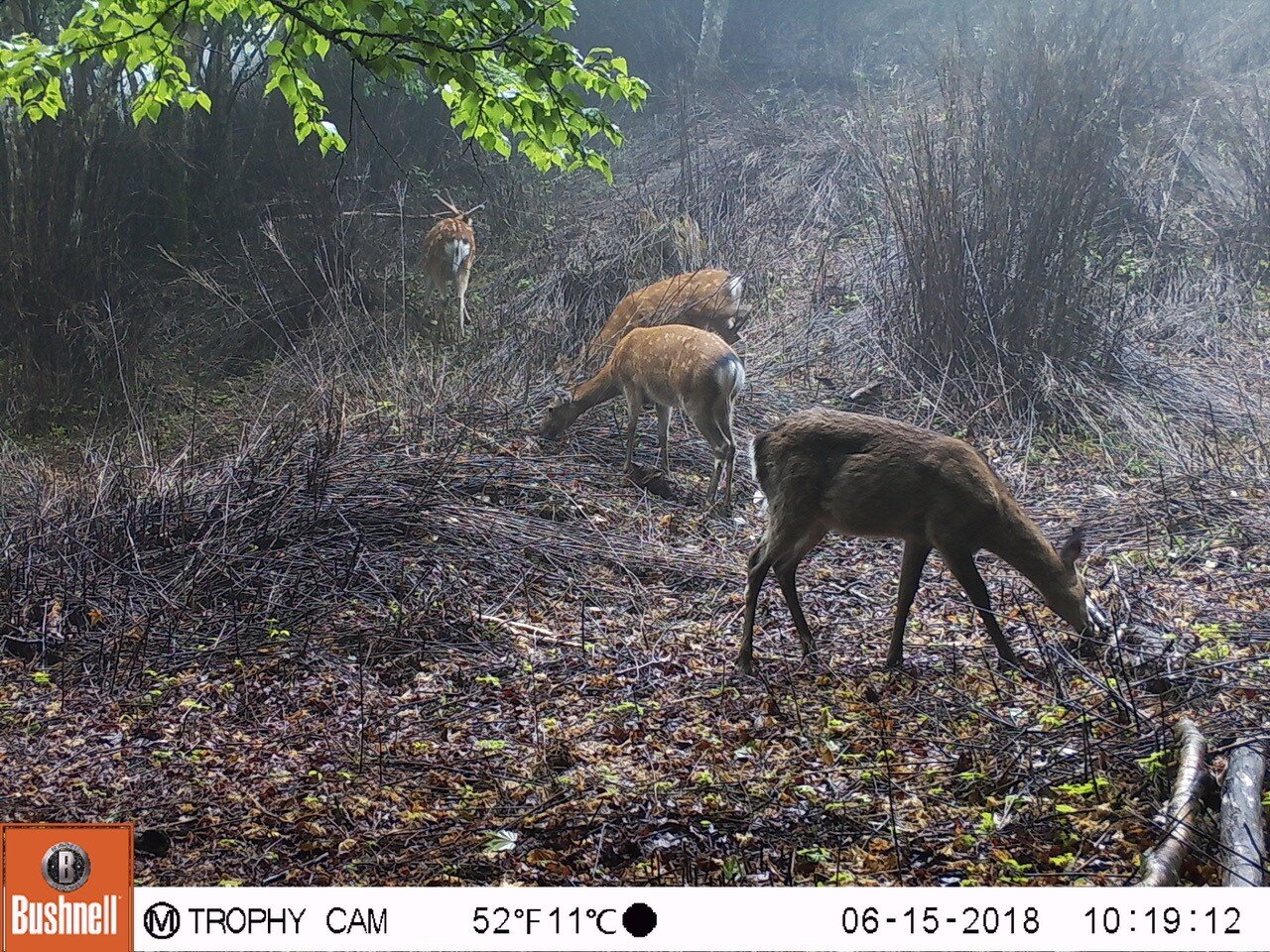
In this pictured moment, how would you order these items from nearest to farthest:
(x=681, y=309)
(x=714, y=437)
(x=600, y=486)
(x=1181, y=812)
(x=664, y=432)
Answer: (x=1181, y=812) < (x=600, y=486) < (x=714, y=437) < (x=664, y=432) < (x=681, y=309)

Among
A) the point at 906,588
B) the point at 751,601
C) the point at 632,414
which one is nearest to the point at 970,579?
the point at 906,588

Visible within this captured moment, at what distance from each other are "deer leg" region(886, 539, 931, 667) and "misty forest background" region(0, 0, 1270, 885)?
0.12m

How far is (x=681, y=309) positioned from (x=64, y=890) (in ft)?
24.6

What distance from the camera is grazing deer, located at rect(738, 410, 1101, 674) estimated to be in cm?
448

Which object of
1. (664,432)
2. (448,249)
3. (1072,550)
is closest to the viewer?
(1072,550)

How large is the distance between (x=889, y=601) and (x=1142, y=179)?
24.4ft

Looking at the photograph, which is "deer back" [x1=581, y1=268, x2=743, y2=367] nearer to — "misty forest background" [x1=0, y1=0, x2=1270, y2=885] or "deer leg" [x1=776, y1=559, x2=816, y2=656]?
"misty forest background" [x1=0, y1=0, x2=1270, y2=885]

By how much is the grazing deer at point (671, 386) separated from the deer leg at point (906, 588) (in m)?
2.52

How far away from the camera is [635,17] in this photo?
16359mm

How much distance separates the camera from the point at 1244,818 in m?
2.57

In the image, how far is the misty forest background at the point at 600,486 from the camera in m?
3.21

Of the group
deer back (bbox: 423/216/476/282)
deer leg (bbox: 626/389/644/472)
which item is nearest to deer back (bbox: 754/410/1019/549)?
deer leg (bbox: 626/389/644/472)

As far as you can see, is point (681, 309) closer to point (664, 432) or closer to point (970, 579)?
point (664, 432)

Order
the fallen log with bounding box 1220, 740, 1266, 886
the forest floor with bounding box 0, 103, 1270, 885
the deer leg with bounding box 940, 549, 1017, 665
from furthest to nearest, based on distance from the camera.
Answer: the deer leg with bounding box 940, 549, 1017, 665 < the forest floor with bounding box 0, 103, 1270, 885 < the fallen log with bounding box 1220, 740, 1266, 886
